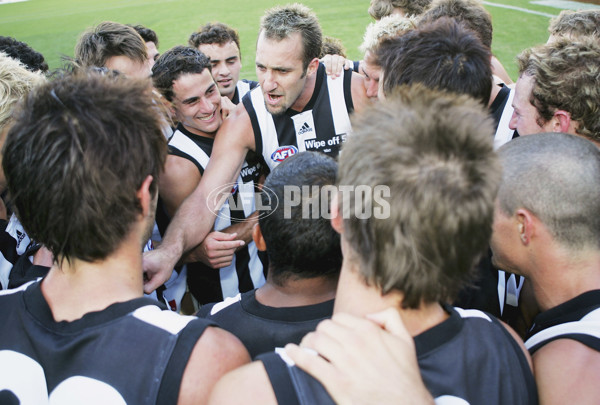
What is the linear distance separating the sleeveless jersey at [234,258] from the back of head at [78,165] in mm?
1654

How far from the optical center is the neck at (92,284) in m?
1.28

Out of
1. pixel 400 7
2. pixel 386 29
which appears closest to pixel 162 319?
pixel 386 29

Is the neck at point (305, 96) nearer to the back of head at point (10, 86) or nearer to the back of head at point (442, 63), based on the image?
the back of head at point (442, 63)

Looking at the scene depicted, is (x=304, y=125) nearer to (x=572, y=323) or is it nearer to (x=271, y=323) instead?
(x=271, y=323)

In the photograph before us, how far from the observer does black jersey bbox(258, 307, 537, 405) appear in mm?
1161

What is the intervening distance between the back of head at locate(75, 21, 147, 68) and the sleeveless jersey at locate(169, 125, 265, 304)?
122cm

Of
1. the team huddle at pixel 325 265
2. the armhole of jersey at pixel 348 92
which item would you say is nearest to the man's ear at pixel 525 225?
the team huddle at pixel 325 265

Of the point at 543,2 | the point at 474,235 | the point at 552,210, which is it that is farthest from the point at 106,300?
the point at 543,2

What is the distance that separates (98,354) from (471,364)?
0.98 m

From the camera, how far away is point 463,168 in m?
1.07

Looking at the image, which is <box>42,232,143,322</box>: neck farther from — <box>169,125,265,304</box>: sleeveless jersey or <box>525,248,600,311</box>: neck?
<box>169,125,265,304</box>: sleeveless jersey

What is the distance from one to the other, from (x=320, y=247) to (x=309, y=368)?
0.61 metres

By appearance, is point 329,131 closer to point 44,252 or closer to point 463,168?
point 44,252

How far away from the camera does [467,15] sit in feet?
12.8
